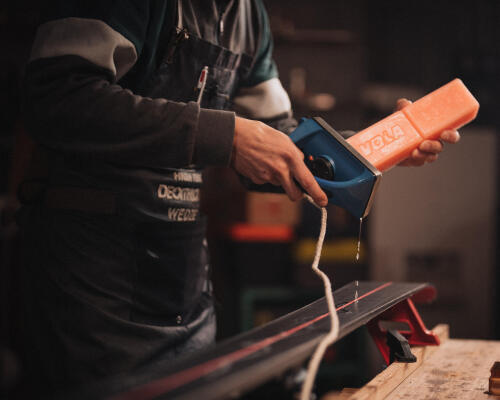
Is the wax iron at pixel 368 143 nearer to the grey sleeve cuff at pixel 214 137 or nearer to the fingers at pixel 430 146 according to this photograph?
the fingers at pixel 430 146

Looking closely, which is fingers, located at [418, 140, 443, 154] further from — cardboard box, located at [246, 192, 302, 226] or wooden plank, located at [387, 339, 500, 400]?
cardboard box, located at [246, 192, 302, 226]

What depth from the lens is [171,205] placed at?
1146 millimetres

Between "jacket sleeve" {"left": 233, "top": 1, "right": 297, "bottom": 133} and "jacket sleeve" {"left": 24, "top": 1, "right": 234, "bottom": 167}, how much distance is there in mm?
506

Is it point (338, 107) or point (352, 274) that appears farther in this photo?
point (338, 107)

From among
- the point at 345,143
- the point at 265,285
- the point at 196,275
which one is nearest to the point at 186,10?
the point at 345,143

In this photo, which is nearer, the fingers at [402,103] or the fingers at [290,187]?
the fingers at [290,187]

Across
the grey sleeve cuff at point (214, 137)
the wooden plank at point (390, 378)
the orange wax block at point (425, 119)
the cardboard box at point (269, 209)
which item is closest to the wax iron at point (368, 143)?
the orange wax block at point (425, 119)

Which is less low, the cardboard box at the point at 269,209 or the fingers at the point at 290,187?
the fingers at the point at 290,187

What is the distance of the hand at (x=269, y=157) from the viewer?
950 millimetres

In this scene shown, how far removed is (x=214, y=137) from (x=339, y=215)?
85.1 inches

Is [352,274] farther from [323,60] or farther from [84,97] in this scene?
[84,97]

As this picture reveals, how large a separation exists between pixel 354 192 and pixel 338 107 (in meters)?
2.43

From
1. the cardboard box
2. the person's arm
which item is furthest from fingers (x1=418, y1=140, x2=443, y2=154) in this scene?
the cardboard box

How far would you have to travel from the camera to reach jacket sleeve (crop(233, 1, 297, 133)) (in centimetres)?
142
